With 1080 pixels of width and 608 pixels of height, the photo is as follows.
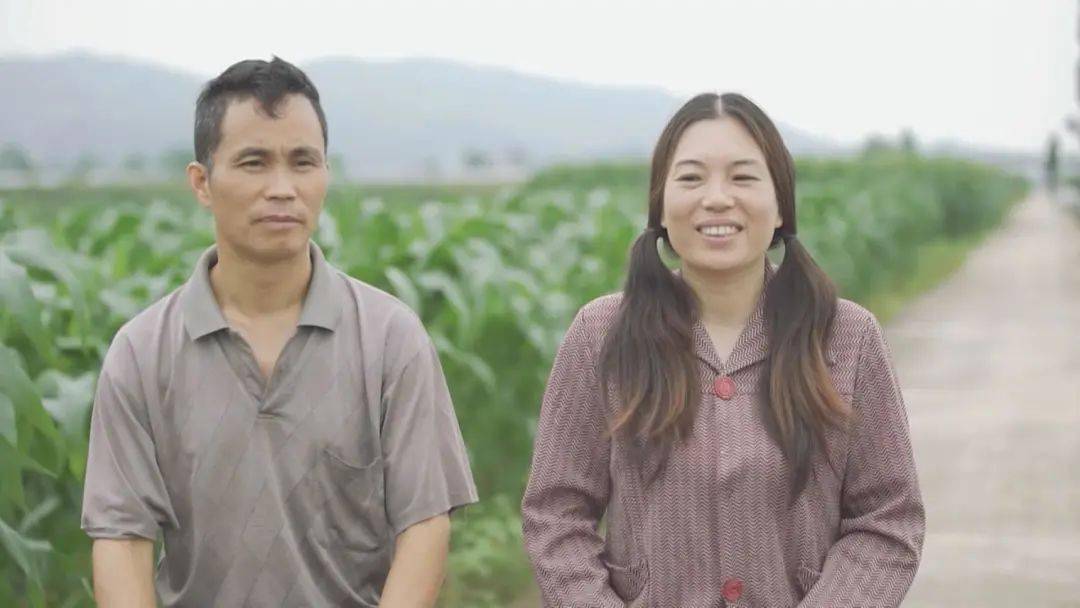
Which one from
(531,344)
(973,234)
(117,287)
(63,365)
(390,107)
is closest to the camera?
(63,365)

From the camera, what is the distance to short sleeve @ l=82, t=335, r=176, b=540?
2334mm

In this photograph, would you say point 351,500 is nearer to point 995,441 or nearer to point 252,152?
point 252,152

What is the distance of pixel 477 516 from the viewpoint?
5.50m

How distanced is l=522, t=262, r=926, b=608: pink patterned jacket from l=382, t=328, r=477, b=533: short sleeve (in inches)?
7.2

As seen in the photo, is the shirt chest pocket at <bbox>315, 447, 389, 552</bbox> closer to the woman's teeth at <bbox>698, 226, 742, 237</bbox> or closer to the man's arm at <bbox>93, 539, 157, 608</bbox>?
the man's arm at <bbox>93, 539, 157, 608</bbox>

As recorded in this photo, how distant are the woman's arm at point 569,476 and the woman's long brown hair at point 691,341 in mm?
46

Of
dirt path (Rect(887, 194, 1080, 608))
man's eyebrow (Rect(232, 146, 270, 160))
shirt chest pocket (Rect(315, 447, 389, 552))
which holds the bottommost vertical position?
dirt path (Rect(887, 194, 1080, 608))

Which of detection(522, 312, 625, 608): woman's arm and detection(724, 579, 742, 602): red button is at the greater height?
detection(522, 312, 625, 608): woman's arm

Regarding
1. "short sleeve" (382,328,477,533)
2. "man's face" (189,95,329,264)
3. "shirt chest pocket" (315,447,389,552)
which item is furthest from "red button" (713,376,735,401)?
"man's face" (189,95,329,264)

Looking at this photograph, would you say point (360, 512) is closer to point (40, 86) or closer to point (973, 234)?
point (973, 234)

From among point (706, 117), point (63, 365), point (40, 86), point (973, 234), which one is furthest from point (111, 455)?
point (40, 86)

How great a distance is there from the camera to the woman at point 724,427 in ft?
8.00

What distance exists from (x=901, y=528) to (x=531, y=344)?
3027mm

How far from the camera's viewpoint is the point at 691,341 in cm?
252
